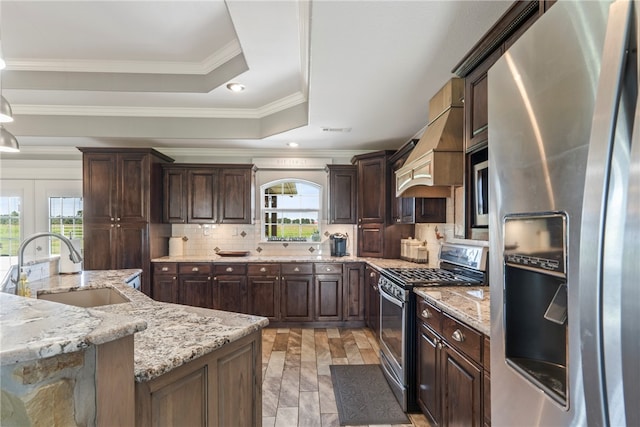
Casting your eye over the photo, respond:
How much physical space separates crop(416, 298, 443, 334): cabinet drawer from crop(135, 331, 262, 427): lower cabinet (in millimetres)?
1112

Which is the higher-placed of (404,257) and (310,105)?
(310,105)

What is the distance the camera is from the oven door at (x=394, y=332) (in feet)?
8.21

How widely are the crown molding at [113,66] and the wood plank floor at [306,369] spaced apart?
306cm

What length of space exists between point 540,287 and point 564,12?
73 cm

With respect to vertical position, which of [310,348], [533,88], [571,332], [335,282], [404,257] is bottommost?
[310,348]

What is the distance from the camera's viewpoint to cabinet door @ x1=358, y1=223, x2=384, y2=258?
15.0 ft

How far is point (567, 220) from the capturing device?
75 cm

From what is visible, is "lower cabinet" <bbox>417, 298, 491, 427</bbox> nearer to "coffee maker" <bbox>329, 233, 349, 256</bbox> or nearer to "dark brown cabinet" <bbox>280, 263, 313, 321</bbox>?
"dark brown cabinet" <bbox>280, 263, 313, 321</bbox>

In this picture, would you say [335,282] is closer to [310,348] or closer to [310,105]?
[310,348]

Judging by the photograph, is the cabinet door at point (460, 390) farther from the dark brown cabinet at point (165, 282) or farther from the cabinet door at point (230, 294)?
the dark brown cabinet at point (165, 282)

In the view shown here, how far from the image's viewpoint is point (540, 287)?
3.21 feet

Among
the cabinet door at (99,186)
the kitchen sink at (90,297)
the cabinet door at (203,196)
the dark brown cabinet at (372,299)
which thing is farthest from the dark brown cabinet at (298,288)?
the cabinet door at (99,186)

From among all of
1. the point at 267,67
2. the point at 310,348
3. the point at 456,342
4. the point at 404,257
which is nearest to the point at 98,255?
the point at 310,348

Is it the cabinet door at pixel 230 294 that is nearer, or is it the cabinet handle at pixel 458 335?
the cabinet handle at pixel 458 335
